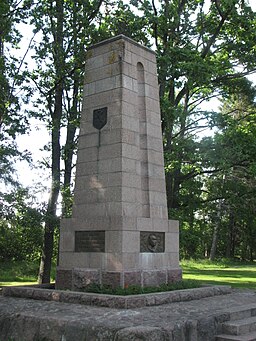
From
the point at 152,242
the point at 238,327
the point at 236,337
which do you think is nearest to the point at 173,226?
the point at 152,242

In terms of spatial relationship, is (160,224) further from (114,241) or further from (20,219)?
(20,219)

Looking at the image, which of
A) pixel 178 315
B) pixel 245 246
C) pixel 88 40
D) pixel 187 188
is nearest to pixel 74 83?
pixel 88 40

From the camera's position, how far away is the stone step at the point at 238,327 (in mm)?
6469

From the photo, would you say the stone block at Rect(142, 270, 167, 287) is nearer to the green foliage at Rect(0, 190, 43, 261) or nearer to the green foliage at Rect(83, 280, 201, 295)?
the green foliage at Rect(83, 280, 201, 295)

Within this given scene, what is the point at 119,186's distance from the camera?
844 centimetres

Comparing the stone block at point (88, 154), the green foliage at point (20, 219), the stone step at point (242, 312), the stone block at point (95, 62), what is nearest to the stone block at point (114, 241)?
the stone block at point (88, 154)

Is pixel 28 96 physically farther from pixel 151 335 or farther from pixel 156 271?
pixel 151 335

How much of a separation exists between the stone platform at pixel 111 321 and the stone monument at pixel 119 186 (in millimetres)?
Answer: 1095

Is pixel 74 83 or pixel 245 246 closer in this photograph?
pixel 74 83

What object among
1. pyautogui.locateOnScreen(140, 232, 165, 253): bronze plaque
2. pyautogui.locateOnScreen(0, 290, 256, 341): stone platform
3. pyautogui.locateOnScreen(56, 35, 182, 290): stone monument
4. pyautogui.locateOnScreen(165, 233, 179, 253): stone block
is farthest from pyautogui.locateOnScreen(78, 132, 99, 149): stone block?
pyautogui.locateOnScreen(0, 290, 256, 341): stone platform

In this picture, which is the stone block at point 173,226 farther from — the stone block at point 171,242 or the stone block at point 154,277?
the stone block at point 154,277

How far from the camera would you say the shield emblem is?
9.08 meters

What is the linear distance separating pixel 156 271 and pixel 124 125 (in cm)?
298

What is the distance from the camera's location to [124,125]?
28.8ft
